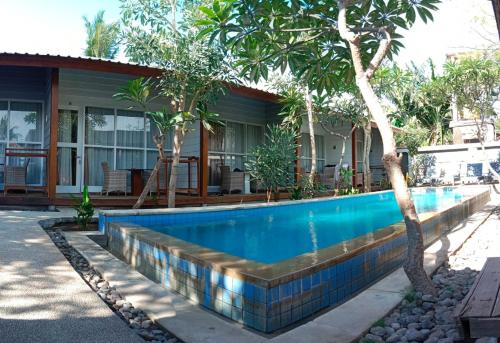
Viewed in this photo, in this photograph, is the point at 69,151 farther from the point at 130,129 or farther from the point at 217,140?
the point at 217,140

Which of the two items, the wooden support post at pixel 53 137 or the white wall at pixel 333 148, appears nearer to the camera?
the wooden support post at pixel 53 137

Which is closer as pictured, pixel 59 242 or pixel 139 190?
pixel 59 242

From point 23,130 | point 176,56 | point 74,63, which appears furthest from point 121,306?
point 23,130

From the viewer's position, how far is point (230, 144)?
13.2 metres

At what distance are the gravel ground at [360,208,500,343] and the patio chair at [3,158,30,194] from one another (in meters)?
8.40

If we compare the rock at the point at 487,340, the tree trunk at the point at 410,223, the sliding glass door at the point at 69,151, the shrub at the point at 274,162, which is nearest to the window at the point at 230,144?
the shrub at the point at 274,162

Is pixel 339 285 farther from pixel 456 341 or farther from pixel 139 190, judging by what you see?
pixel 139 190

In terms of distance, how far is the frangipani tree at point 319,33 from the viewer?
351 cm

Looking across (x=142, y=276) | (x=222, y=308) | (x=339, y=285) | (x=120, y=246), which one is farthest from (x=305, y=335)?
(x=120, y=246)

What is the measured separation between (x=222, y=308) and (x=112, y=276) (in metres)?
1.39

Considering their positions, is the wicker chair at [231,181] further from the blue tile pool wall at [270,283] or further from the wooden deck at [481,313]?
the wooden deck at [481,313]

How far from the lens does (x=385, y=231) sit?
4.50 m

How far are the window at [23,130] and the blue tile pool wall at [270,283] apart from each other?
23.5 ft

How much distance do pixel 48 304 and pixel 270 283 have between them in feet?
5.24
